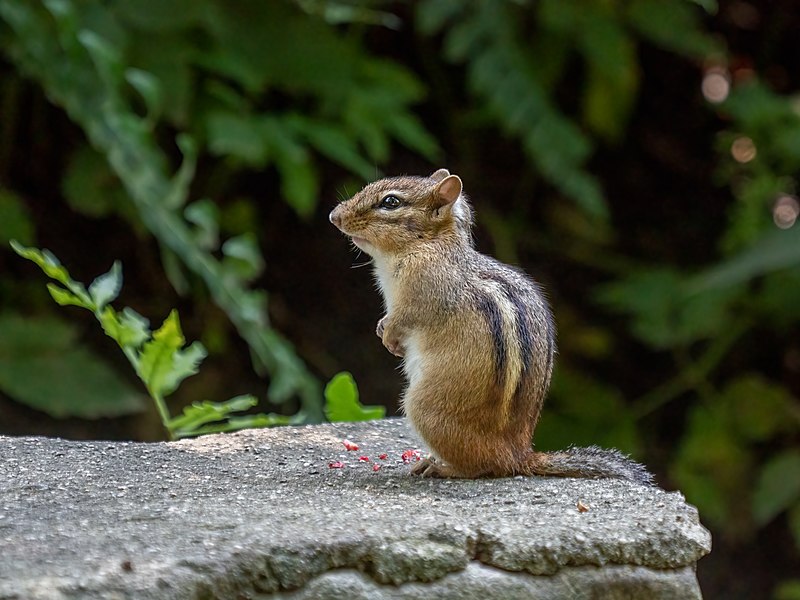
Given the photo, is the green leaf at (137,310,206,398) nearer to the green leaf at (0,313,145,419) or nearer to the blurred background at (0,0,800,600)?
the blurred background at (0,0,800,600)

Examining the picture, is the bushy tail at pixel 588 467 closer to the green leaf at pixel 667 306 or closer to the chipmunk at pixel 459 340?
the chipmunk at pixel 459 340

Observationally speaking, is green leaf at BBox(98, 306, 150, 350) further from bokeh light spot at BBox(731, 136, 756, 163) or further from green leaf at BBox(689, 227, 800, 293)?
bokeh light spot at BBox(731, 136, 756, 163)

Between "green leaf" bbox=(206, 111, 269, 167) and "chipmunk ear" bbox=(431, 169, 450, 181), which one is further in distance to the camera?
"green leaf" bbox=(206, 111, 269, 167)

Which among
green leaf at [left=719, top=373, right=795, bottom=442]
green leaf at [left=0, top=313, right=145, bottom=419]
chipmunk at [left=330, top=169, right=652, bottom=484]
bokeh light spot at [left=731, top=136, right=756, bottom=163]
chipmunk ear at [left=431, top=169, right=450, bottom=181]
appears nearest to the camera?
chipmunk at [left=330, top=169, right=652, bottom=484]

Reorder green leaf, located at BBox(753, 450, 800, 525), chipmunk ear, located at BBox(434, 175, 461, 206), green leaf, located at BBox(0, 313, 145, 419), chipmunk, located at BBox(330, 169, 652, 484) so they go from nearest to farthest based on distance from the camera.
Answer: chipmunk, located at BBox(330, 169, 652, 484) < chipmunk ear, located at BBox(434, 175, 461, 206) < green leaf, located at BBox(0, 313, 145, 419) < green leaf, located at BBox(753, 450, 800, 525)

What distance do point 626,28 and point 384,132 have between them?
1447mm

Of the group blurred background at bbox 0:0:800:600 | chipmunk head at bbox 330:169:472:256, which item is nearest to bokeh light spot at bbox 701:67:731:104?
blurred background at bbox 0:0:800:600

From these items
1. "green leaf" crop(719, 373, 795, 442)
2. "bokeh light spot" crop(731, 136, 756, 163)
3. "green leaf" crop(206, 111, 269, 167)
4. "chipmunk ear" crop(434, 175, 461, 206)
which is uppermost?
"bokeh light spot" crop(731, 136, 756, 163)

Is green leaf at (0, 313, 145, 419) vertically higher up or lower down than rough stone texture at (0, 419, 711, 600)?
lower down

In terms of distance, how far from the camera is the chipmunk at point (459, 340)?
3.06 meters

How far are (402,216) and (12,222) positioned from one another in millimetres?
3017

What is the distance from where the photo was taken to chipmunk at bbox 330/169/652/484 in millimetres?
3064

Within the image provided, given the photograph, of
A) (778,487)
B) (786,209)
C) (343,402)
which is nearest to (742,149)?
(786,209)

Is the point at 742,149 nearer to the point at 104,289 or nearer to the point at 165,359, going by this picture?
the point at 165,359
